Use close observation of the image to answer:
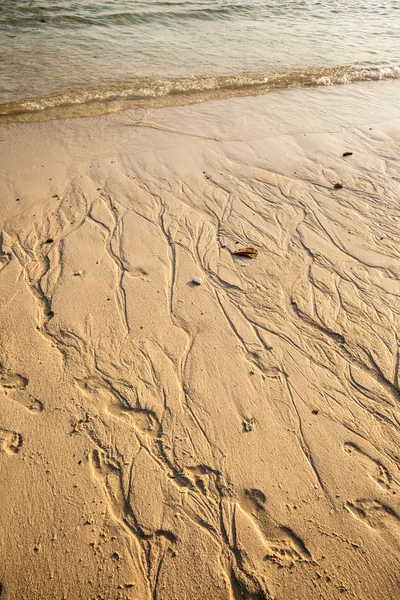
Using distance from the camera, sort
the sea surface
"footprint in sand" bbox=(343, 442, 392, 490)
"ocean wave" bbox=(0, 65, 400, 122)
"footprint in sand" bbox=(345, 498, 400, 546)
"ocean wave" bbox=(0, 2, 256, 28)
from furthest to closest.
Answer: "ocean wave" bbox=(0, 2, 256, 28) → the sea surface → "ocean wave" bbox=(0, 65, 400, 122) → "footprint in sand" bbox=(343, 442, 392, 490) → "footprint in sand" bbox=(345, 498, 400, 546)

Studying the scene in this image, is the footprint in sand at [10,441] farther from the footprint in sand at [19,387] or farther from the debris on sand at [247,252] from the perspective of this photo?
the debris on sand at [247,252]

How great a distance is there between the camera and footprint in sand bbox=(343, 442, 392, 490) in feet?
8.43

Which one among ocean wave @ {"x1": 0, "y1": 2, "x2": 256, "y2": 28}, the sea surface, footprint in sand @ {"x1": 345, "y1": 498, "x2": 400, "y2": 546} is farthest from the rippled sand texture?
ocean wave @ {"x1": 0, "y1": 2, "x2": 256, "y2": 28}

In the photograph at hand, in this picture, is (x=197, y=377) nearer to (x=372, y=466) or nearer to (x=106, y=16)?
(x=372, y=466)

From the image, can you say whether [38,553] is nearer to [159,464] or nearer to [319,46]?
[159,464]

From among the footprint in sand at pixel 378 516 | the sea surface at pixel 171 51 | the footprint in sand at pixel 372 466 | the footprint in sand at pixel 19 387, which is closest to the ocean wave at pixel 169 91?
the sea surface at pixel 171 51

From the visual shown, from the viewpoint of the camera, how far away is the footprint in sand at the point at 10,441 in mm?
2639

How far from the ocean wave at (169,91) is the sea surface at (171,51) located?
0.02m

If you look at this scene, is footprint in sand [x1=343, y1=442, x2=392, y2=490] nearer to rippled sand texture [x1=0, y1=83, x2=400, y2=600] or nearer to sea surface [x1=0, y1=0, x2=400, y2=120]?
rippled sand texture [x1=0, y1=83, x2=400, y2=600]

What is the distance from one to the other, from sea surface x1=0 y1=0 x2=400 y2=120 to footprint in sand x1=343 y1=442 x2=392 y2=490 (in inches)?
257

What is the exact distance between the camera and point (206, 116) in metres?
6.79

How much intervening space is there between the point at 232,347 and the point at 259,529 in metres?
1.37

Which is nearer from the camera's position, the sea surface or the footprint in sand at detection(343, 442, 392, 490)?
the footprint in sand at detection(343, 442, 392, 490)

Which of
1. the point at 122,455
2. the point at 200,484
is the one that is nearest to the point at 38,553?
the point at 122,455
